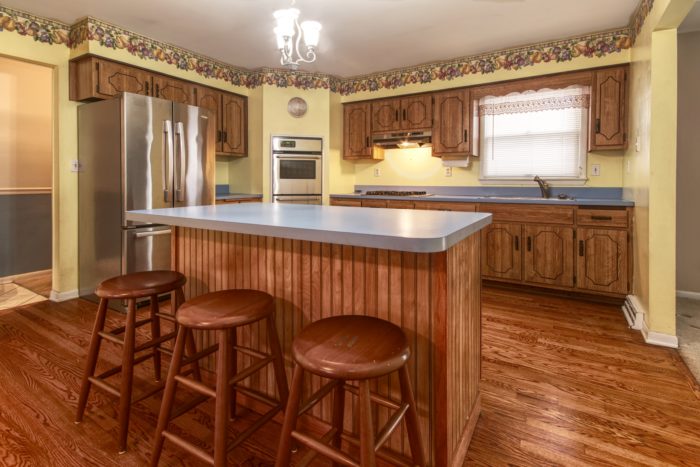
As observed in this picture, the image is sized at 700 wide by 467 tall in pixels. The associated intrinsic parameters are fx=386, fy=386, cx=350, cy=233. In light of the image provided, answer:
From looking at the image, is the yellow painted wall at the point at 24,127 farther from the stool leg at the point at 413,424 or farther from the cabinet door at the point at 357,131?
the stool leg at the point at 413,424

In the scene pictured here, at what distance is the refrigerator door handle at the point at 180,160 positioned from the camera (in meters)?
3.56

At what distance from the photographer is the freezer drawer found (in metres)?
3.28

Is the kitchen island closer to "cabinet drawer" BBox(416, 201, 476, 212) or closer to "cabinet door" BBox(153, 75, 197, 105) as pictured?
"cabinet drawer" BBox(416, 201, 476, 212)

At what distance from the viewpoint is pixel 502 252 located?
152 inches

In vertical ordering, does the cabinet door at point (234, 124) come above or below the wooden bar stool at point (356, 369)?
above

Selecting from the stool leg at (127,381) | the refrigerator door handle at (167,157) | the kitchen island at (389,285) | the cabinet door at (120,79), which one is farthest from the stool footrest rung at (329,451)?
the cabinet door at (120,79)

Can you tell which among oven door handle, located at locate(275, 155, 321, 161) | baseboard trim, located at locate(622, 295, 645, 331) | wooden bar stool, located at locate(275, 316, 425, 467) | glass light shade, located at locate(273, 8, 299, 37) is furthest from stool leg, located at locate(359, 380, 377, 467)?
oven door handle, located at locate(275, 155, 321, 161)

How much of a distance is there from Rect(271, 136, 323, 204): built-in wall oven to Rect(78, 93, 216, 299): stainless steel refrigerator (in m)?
1.26

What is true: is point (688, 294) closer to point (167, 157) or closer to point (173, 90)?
point (167, 157)

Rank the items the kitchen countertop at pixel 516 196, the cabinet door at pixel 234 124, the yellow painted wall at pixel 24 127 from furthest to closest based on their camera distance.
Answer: the cabinet door at pixel 234 124, the yellow painted wall at pixel 24 127, the kitchen countertop at pixel 516 196

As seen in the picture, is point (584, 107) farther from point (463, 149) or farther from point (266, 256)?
point (266, 256)

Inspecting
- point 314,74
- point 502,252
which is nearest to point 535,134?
point 502,252

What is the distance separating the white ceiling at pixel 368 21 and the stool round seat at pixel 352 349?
277cm

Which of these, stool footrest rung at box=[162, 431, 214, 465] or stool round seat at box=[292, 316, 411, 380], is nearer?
stool round seat at box=[292, 316, 411, 380]
